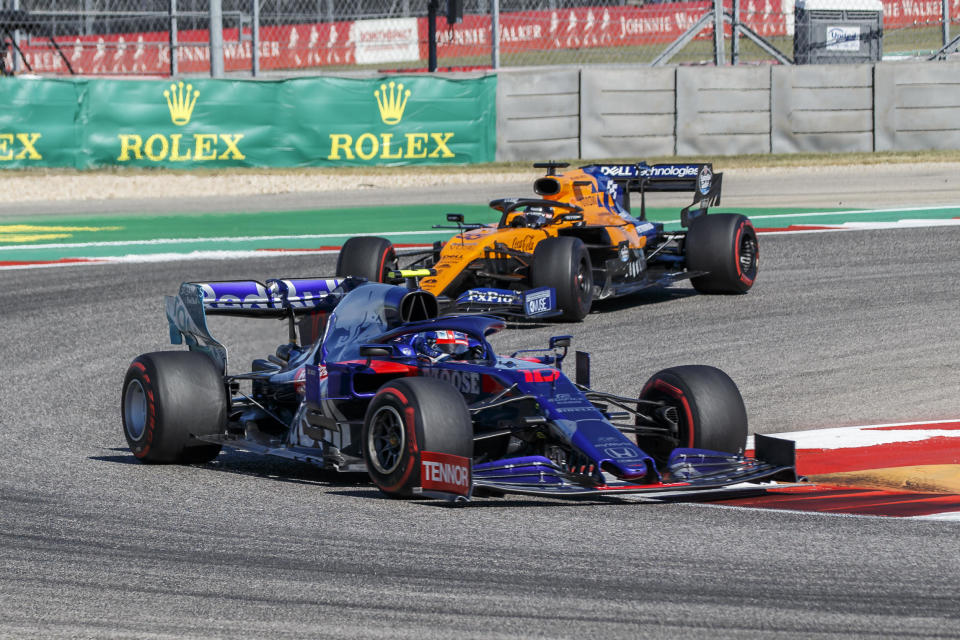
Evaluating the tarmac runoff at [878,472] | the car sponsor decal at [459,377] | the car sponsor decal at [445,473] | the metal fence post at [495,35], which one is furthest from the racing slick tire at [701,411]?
the metal fence post at [495,35]

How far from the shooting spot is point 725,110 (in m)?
24.7

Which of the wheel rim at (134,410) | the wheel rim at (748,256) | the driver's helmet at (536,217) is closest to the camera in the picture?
the wheel rim at (134,410)

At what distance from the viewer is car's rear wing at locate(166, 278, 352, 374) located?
31.0 feet

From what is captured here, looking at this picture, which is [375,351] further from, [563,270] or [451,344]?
[563,270]

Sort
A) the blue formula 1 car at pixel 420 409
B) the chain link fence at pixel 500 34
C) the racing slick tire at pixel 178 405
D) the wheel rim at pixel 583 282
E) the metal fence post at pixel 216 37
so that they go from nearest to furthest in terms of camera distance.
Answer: the blue formula 1 car at pixel 420 409 → the racing slick tire at pixel 178 405 → the wheel rim at pixel 583 282 → the metal fence post at pixel 216 37 → the chain link fence at pixel 500 34

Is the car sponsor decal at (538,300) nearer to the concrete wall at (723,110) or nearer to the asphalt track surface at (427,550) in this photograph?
the asphalt track surface at (427,550)

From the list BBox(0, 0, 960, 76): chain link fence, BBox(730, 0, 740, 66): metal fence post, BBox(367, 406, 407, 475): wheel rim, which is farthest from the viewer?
BBox(0, 0, 960, 76): chain link fence

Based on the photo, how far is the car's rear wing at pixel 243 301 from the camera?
372 inches

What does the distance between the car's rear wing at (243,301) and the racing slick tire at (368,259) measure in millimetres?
4464

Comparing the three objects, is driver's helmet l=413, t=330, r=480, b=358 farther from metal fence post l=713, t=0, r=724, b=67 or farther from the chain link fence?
metal fence post l=713, t=0, r=724, b=67

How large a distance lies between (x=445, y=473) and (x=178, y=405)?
2048mm

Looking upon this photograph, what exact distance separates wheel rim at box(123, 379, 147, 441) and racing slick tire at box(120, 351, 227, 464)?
2cm

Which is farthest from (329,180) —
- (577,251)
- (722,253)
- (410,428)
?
(410,428)

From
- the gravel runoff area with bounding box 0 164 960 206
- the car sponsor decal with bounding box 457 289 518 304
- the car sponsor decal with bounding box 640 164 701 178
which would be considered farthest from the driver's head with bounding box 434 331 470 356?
the gravel runoff area with bounding box 0 164 960 206
